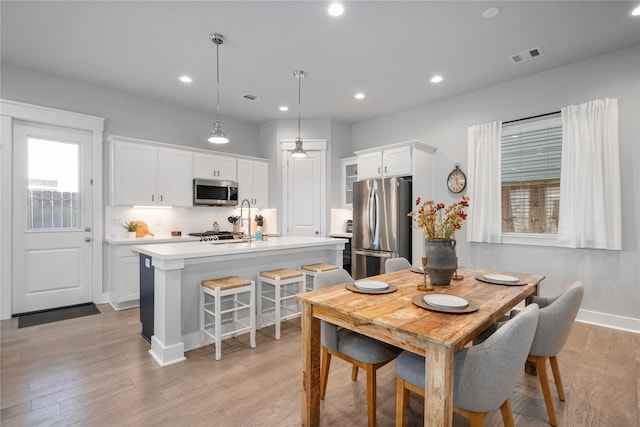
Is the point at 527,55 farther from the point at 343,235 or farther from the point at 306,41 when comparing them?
the point at 343,235

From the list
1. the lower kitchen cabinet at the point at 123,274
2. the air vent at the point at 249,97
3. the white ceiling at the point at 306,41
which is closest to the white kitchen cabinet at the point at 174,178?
the lower kitchen cabinet at the point at 123,274

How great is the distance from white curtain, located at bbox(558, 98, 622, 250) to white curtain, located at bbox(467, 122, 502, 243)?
26.5 inches

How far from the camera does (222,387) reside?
7.23 ft

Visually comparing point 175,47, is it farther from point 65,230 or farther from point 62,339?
point 62,339

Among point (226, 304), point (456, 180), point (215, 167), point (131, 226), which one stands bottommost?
point (226, 304)

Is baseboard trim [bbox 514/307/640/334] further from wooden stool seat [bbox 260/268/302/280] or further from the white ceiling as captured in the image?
wooden stool seat [bbox 260/268/302/280]

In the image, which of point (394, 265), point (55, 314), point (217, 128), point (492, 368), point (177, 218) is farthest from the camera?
point (177, 218)

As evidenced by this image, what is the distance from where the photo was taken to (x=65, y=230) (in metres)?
3.99

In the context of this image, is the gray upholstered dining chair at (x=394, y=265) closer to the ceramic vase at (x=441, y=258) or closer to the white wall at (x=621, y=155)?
the ceramic vase at (x=441, y=258)

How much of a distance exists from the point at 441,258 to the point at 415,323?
2.55ft

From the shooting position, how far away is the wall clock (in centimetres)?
433

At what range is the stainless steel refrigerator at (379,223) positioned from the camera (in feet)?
14.5

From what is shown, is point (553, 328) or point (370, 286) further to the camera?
point (370, 286)

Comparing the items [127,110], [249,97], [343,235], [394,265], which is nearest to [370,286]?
[394,265]
